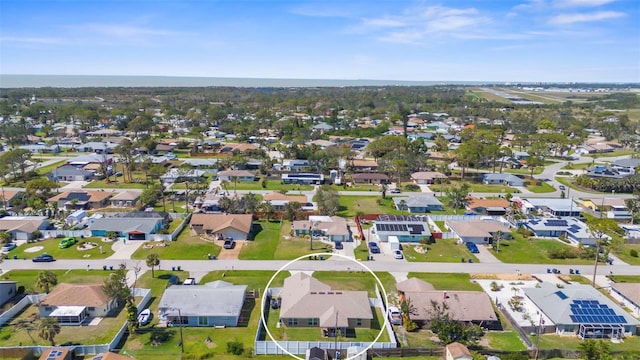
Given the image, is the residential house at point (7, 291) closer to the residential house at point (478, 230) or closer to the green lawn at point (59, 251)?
the green lawn at point (59, 251)

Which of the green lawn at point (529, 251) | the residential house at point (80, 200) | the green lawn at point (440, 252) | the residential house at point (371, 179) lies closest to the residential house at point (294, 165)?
the residential house at point (371, 179)

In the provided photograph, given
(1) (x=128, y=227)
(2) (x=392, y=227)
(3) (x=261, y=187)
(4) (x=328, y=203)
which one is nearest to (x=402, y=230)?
(2) (x=392, y=227)

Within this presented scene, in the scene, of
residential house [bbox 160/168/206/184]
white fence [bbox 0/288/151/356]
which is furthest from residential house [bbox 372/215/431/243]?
residential house [bbox 160/168/206/184]

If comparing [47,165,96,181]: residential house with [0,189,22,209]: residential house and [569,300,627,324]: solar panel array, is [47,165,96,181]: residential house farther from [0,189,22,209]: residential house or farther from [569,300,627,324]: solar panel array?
[569,300,627,324]: solar panel array

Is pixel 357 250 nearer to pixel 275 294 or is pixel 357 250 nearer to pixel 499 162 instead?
pixel 275 294

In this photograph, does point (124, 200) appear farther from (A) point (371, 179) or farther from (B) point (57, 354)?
(A) point (371, 179)

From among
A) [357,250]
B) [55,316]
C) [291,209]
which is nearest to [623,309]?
[357,250]
